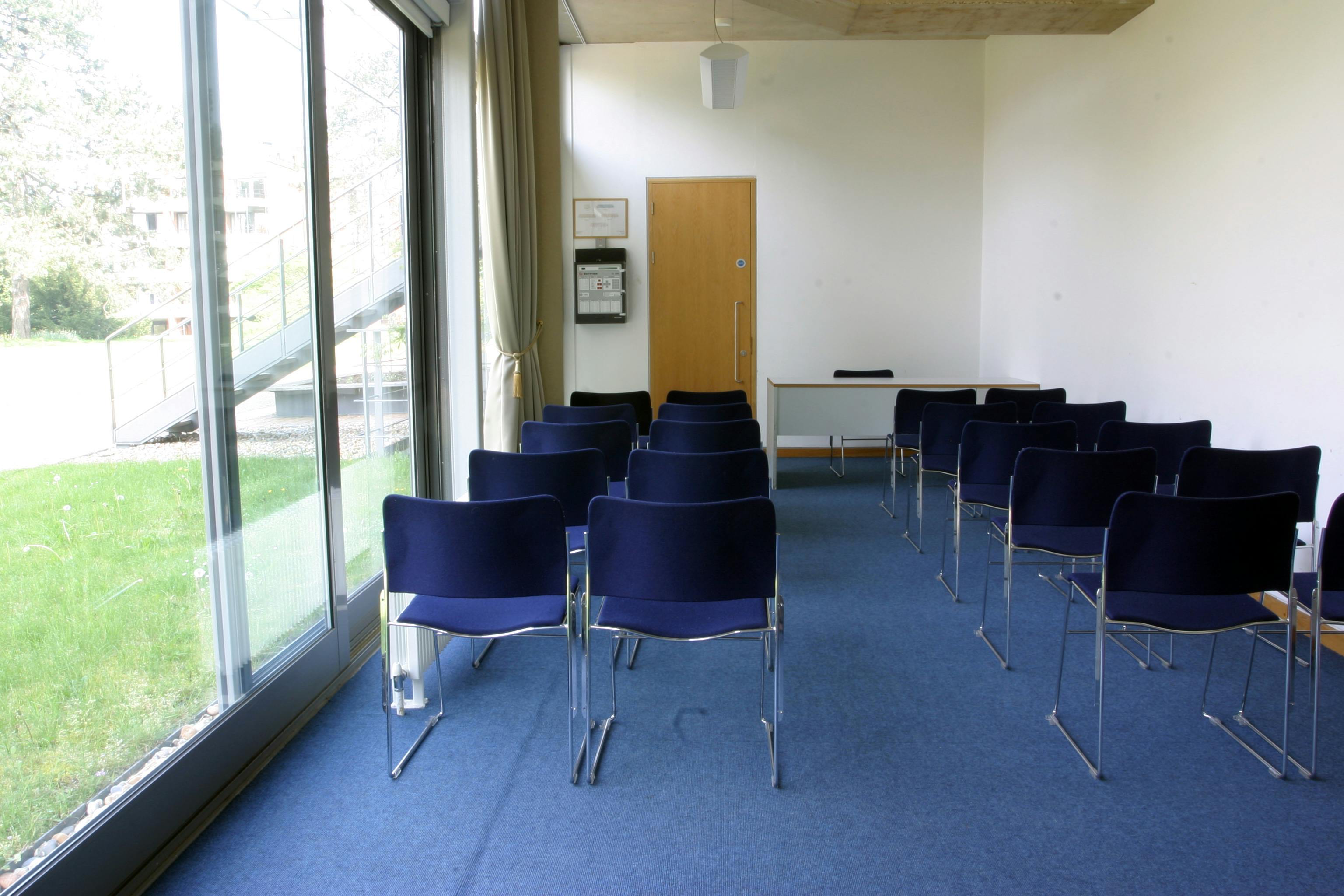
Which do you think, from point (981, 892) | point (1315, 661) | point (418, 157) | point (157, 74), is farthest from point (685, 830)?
point (418, 157)

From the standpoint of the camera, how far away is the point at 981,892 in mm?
1962

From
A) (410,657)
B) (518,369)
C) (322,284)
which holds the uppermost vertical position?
(322,284)

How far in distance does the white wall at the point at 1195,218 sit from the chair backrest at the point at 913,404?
35.6 inches

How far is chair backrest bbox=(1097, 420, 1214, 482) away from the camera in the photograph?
12.3 ft

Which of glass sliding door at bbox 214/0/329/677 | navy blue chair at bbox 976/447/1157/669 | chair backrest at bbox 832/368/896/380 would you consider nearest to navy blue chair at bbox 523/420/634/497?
glass sliding door at bbox 214/0/329/677

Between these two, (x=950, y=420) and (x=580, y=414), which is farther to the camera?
(x=950, y=420)

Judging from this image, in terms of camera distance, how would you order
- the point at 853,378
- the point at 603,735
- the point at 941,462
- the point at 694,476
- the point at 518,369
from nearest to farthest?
the point at 603,735
the point at 694,476
the point at 941,462
the point at 518,369
the point at 853,378

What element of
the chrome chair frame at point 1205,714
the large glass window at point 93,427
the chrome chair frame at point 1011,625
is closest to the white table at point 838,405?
the chrome chair frame at point 1011,625

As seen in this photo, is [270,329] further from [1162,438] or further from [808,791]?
[1162,438]

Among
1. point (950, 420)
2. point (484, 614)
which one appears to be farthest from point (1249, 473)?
point (484, 614)

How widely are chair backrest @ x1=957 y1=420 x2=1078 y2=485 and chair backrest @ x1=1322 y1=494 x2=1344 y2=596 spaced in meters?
1.39

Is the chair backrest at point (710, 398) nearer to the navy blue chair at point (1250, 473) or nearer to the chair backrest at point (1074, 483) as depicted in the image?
the chair backrest at point (1074, 483)

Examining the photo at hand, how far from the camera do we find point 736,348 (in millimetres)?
7980

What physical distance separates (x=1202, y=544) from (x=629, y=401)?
3.61 metres
